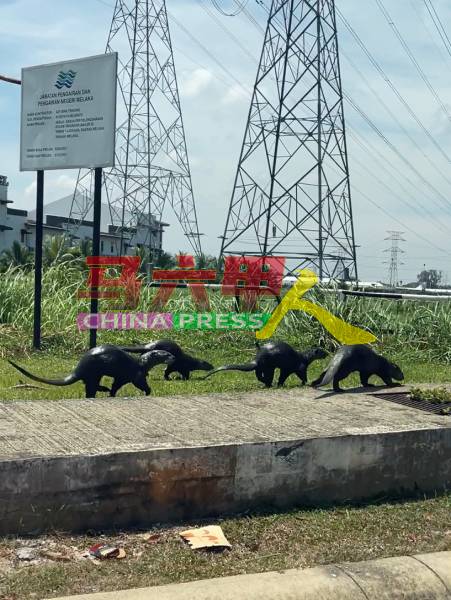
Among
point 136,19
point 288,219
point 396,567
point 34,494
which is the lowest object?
point 396,567

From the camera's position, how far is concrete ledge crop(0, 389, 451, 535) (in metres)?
4.26

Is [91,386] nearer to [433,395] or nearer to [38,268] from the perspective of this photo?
[433,395]

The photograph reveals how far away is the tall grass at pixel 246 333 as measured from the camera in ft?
40.9

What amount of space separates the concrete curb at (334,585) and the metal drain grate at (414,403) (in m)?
2.10

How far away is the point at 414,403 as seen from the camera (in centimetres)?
653

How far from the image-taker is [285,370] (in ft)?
27.8

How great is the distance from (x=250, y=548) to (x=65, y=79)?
8.38 meters

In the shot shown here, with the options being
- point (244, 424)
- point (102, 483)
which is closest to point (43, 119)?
point (244, 424)

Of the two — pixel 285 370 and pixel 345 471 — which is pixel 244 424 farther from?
pixel 285 370

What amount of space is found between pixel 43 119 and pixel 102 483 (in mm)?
8079
